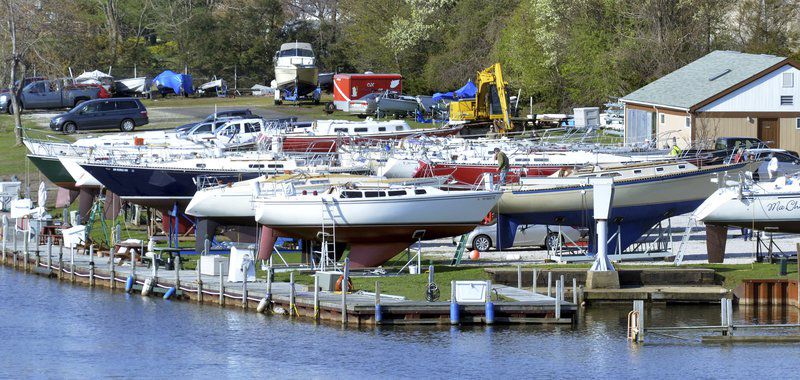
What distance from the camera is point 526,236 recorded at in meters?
44.5

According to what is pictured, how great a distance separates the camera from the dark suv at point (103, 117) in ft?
237

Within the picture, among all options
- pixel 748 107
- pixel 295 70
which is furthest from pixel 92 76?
pixel 748 107

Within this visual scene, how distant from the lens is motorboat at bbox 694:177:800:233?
40.4 meters

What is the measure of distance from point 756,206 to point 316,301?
13546 mm

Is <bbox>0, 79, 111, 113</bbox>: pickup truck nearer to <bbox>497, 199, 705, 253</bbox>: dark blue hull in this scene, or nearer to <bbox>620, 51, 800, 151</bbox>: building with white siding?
<bbox>620, 51, 800, 151</bbox>: building with white siding

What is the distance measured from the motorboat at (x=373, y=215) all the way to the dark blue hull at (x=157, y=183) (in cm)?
849

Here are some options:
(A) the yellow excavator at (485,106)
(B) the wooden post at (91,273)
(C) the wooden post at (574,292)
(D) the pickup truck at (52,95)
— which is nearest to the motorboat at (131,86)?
(D) the pickup truck at (52,95)

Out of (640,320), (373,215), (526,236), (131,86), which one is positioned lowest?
(640,320)

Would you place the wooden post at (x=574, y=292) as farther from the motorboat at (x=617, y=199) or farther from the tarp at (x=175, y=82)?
the tarp at (x=175, y=82)

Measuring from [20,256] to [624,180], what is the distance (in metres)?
18.8

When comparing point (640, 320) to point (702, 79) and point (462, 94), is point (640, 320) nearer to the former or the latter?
point (702, 79)

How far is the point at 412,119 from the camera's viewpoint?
80938 mm

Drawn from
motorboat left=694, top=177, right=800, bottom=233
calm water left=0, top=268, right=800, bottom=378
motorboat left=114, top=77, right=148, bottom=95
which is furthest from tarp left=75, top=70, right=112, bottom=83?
motorboat left=694, top=177, right=800, bottom=233

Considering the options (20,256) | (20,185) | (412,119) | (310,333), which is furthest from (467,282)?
(412,119)
